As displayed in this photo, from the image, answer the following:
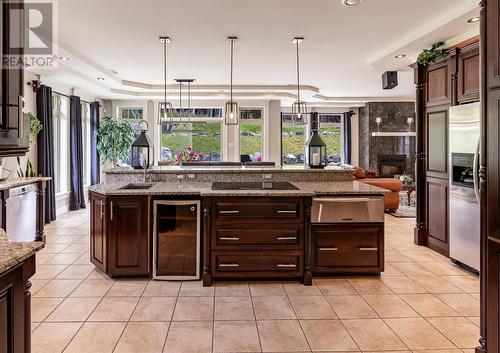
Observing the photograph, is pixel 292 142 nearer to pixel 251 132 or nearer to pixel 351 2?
pixel 251 132

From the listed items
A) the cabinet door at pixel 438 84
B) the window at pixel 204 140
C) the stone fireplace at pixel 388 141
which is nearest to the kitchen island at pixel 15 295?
the cabinet door at pixel 438 84

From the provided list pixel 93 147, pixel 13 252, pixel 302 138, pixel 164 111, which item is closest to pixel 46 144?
pixel 164 111

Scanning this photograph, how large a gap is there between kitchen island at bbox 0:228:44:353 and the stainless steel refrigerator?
12.3 ft

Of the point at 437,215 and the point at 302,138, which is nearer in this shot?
the point at 437,215

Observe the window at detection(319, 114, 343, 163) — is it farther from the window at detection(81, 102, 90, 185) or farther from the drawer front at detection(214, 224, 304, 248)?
the drawer front at detection(214, 224, 304, 248)

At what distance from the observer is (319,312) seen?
291 centimetres

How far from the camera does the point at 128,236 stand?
3527mm

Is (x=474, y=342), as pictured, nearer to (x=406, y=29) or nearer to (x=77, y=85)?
(x=406, y=29)

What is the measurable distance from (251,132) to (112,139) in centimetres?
360

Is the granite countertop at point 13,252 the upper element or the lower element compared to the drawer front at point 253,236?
upper

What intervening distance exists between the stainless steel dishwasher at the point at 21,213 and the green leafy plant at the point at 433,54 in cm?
517

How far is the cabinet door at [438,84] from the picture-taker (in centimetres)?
427

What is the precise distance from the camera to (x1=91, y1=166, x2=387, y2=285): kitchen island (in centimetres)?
345

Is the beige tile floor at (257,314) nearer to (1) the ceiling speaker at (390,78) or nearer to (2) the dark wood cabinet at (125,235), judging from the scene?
(2) the dark wood cabinet at (125,235)
